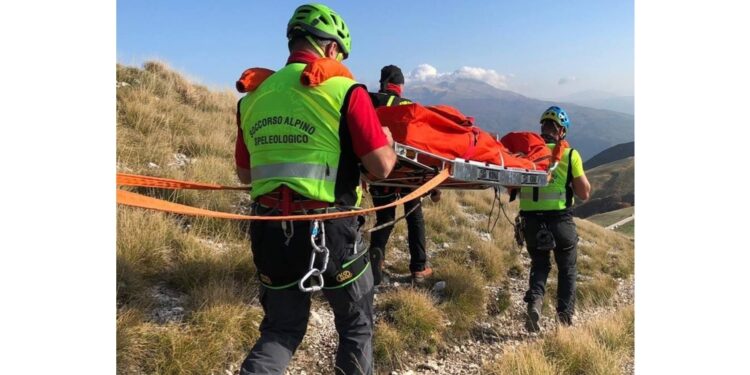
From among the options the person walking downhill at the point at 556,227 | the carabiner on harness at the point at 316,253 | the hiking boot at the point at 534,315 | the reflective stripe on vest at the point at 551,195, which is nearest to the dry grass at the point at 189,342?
the carabiner on harness at the point at 316,253

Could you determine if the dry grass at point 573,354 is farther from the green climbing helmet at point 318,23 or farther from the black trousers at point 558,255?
the green climbing helmet at point 318,23

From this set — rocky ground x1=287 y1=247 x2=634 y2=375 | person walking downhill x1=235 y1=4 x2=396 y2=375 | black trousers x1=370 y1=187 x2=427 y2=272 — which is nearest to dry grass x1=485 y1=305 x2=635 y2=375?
rocky ground x1=287 y1=247 x2=634 y2=375

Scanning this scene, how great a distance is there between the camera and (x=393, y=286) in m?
5.36

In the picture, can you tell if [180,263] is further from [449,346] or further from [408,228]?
[449,346]

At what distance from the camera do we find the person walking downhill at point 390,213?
4395mm

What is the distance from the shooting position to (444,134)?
345 centimetres

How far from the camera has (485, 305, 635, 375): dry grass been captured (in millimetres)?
3441

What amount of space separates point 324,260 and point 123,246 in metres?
2.68

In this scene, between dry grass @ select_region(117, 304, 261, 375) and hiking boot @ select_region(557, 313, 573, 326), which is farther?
hiking boot @ select_region(557, 313, 573, 326)

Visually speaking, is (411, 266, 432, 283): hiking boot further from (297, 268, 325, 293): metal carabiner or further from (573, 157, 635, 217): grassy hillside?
(573, 157, 635, 217): grassy hillside

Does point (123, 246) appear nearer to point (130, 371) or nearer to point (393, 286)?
point (130, 371)

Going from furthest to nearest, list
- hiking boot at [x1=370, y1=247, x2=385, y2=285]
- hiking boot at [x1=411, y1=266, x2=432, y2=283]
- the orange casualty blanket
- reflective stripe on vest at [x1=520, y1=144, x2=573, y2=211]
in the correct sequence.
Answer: hiking boot at [x1=411, y1=266, x2=432, y2=283] < reflective stripe on vest at [x1=520, y1=144, x2=573, y2=211] < hiking boot at [x1=370, y1=247, x2=385, y2=285] < the orange casualty blanket

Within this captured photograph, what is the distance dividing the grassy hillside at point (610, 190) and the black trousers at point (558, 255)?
75685 millimetres

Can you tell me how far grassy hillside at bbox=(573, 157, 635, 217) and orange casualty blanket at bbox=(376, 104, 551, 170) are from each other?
253ft
